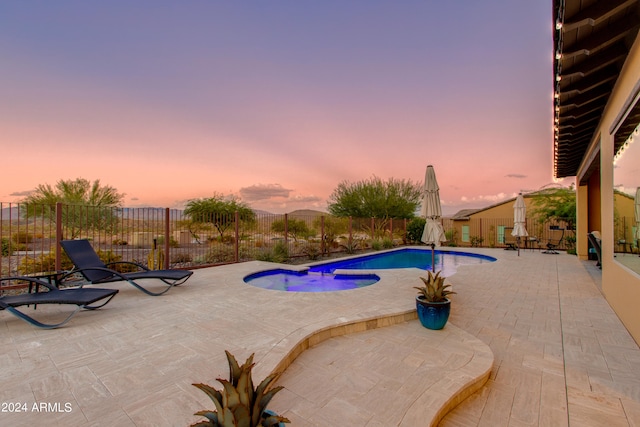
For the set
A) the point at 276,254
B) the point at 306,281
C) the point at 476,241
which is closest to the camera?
the point at 306,281

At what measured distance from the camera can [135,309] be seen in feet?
14.4

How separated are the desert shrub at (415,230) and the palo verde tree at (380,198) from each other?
465cm

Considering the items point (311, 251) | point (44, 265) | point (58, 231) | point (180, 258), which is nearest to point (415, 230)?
point (311, 251)

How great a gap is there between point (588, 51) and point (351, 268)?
8.49 meters

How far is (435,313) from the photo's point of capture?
369 centimetres

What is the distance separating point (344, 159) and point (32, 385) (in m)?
13.2

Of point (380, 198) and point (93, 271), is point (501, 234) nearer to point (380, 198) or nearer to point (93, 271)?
point (380, 198)

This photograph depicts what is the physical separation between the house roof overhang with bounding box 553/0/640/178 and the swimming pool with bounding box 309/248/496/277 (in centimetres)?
625

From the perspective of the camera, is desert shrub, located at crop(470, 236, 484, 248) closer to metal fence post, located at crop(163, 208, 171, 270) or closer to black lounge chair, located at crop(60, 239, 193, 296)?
metal fence post, located at crop(163, 208, 171, 270)

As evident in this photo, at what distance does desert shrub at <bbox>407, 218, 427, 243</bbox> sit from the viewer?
17125 mm

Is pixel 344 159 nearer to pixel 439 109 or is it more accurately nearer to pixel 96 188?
pixel 439 109

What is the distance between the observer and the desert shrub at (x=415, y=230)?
17.1m

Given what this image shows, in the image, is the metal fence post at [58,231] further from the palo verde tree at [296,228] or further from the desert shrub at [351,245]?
the desert shrub at [351,245]

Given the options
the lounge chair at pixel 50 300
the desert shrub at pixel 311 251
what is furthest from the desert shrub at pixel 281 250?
the lounge chair at pixel 50 300
